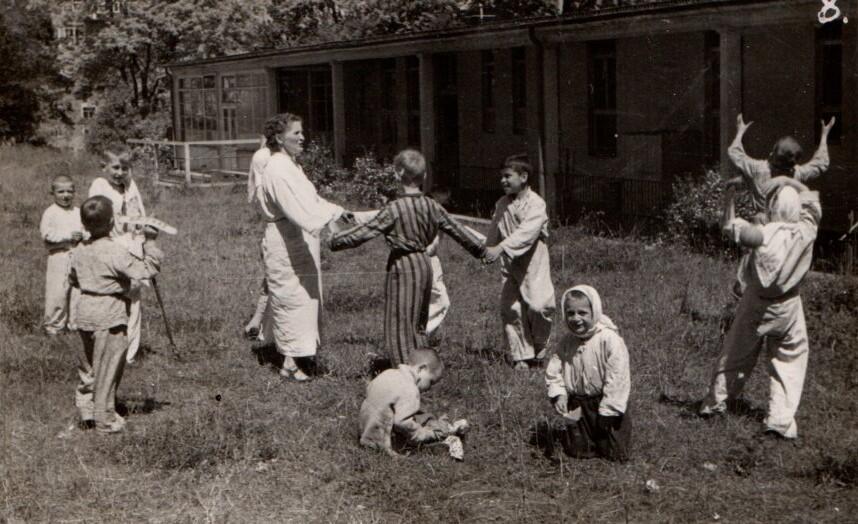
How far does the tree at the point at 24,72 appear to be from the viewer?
1829 inches

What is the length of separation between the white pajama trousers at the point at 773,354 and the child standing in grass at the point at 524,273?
1.62 meters

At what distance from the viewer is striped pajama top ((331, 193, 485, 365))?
671 centimetres

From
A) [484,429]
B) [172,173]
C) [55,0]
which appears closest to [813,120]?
[484,429]

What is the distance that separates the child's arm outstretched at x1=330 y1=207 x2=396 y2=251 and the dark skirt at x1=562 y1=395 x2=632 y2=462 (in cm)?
179

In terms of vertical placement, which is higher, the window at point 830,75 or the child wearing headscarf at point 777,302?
the window at point 830,75

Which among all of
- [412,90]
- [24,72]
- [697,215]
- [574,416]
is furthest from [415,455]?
[24,72]

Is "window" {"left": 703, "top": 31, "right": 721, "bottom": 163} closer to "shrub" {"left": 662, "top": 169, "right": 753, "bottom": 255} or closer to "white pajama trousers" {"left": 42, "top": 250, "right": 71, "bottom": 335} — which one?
"shrub" {"left": 662, "top": 169, "right": 753, "bottom": 255}

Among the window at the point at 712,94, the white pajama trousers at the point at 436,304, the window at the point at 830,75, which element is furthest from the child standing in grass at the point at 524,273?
the window at the point at 712,94

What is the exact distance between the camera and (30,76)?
47312 millimetres

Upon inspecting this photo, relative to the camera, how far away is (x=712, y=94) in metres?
17.0

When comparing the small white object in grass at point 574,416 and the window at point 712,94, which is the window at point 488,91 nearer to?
the window at point 712,94

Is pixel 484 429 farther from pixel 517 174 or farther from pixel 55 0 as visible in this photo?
pixel 55 0

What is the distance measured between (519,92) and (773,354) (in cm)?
1576

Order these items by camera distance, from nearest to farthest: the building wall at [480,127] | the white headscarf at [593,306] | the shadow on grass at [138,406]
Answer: the white headscarf at [593,306], the shadow on grass at [138,406], the building wall at [480,127]
